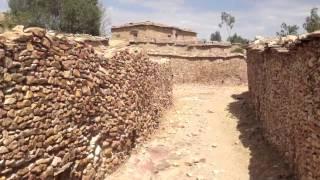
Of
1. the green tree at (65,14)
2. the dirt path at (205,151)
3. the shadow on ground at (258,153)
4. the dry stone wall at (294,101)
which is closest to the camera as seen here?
the dry stone wall at (294,101)

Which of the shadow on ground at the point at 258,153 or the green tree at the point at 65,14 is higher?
the green tree at the point at 65,14

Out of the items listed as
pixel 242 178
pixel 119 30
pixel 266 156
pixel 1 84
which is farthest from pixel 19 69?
pixel 119 30

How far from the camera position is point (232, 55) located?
Answer: 24297 millimetres

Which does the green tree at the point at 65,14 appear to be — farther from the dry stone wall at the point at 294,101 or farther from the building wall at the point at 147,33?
the dry stone wall at the point at 294,101

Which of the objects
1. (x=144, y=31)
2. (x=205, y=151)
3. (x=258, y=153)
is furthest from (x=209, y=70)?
(x=258, y=153)

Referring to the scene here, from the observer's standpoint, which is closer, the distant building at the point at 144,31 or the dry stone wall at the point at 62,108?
the dry stone wall at the point at 62,108

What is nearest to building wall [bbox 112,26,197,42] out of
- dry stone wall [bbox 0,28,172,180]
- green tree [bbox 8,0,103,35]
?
green tree [bbox 8,0,103,35]

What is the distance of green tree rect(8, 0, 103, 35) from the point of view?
109 ft

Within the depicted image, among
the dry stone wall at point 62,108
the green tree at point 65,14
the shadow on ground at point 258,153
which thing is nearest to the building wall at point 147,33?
the green tree at point 65,14

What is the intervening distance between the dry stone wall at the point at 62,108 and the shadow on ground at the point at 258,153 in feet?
9.54

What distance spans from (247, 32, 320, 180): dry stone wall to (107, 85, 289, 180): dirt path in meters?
0.49

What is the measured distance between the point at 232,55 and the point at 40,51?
1814cm

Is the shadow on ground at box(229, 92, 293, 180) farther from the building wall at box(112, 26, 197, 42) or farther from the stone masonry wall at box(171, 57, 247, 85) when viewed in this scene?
the building wall at box(112, 26, 197, 42)

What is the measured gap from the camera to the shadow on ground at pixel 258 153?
905 centimetres
